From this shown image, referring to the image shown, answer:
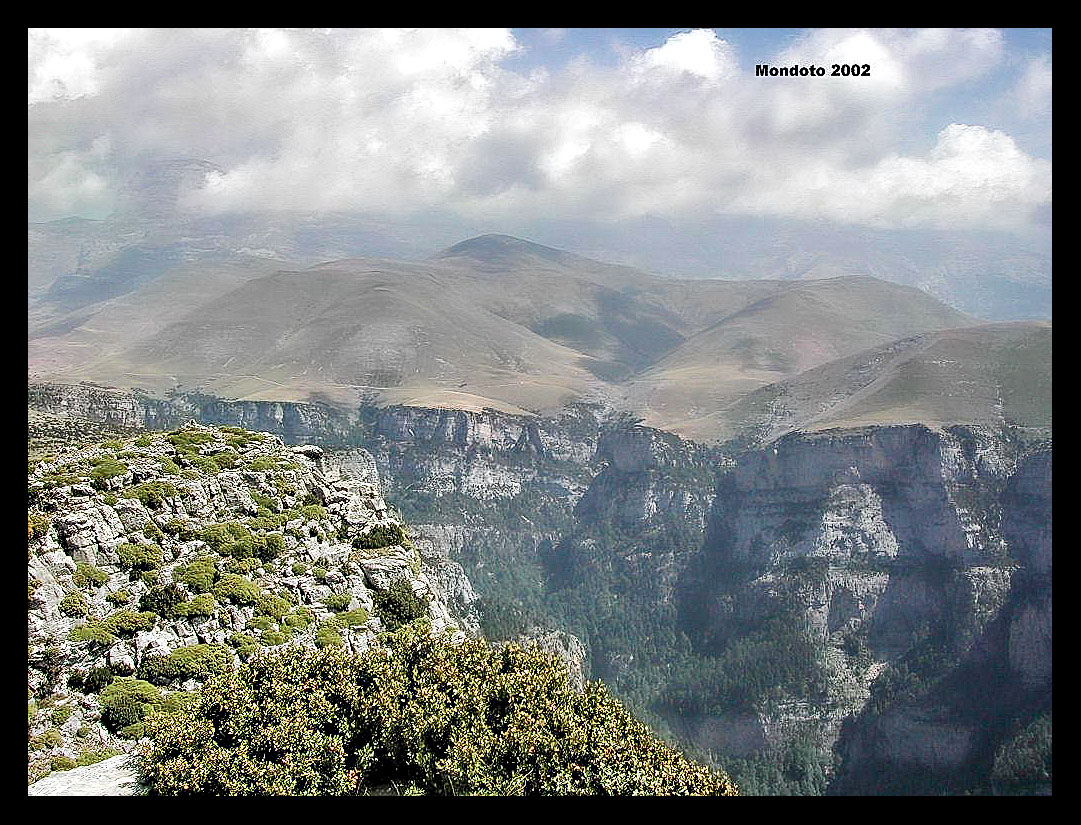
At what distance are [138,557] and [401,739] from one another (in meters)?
12.0

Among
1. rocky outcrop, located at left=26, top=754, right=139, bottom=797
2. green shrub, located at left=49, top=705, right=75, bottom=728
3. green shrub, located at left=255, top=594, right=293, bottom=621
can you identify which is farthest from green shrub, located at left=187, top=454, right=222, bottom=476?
rocky outcrop, located at left=26, top=754, right=139, bottom=797

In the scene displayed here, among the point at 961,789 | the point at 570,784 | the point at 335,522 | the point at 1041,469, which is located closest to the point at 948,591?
the point at 1041,469

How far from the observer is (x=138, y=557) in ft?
76.0

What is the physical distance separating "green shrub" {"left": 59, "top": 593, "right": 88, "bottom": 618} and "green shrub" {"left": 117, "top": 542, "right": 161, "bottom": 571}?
1908mm

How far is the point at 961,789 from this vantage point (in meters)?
103

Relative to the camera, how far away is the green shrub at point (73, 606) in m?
20.5

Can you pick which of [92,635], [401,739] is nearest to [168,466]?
[92,635]

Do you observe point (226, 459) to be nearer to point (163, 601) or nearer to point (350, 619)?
point (163, 601)
